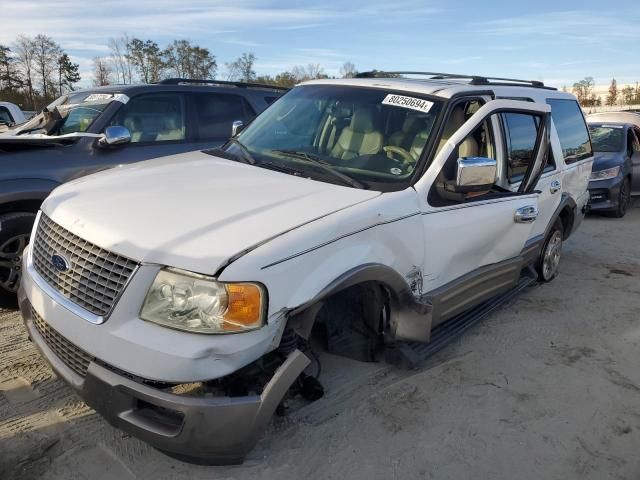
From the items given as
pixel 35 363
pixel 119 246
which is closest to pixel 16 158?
pixel 35 363

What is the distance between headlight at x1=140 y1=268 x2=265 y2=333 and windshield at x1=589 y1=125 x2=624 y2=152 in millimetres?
9827

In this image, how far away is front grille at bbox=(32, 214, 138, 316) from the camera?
2.33m

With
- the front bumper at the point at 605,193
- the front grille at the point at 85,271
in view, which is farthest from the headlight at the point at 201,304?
the front bumper at the point at 605,193

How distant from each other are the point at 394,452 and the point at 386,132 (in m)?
2.01

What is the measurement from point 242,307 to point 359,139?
177cm

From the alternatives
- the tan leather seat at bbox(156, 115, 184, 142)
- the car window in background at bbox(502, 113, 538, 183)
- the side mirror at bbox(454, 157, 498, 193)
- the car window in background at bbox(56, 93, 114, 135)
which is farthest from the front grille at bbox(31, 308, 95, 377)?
the car window in background at bbox(502, 113, 538, 183)

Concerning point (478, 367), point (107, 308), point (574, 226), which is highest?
point (107, 308)

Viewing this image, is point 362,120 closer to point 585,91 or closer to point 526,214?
point 526,214

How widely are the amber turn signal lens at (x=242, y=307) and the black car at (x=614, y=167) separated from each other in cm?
875

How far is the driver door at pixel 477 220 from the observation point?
326 cm

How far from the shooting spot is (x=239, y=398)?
7.43 ft

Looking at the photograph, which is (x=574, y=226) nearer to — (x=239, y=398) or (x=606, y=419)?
(x=606, y=419)

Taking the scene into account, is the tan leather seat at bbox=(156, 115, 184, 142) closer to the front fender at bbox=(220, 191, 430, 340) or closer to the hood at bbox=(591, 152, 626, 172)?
the front fender at bbox=(220, 191, 430, 340)

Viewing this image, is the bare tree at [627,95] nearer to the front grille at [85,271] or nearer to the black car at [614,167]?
the black car at [614,167]
